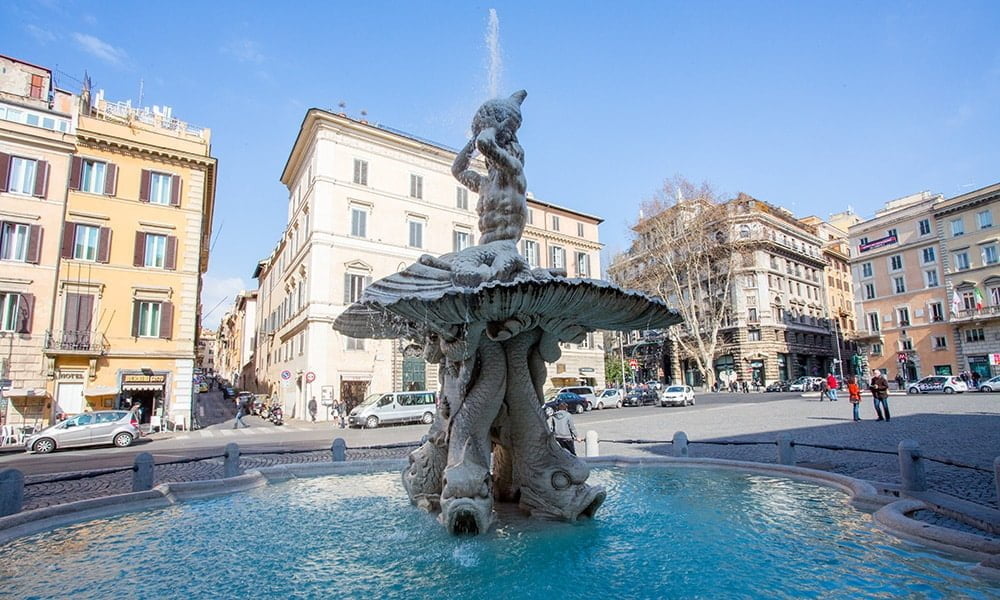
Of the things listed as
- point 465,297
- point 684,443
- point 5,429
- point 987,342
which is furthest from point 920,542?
point 987,342

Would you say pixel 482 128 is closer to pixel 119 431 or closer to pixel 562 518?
pixel 562 518

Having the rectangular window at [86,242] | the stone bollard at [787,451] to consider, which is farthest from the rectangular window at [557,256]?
the stone bollard at [787,451]

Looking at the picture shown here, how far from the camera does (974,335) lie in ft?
148

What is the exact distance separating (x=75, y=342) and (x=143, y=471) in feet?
68.7

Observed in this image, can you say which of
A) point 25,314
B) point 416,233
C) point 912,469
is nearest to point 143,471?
point 912,469

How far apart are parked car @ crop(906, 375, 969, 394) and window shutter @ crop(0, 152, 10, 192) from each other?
5151cm

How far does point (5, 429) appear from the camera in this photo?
1828cm

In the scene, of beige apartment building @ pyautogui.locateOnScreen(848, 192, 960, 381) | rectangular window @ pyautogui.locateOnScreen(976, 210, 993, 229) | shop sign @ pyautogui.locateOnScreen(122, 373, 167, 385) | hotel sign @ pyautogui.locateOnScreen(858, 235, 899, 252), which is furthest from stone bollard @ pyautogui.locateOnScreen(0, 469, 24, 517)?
hotel sign @ pyautogui.locateOnScreen(858, 235, 899, 252)

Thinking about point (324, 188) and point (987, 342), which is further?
point (987, 342)

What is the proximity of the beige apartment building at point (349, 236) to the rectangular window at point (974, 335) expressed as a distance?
122 feet

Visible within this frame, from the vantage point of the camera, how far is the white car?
31.8m

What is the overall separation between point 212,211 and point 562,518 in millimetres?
38490

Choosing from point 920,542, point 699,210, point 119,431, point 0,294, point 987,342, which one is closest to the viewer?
point 920,542

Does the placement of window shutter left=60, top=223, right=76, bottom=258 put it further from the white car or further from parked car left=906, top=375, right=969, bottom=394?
parked car left=906, top=375, right=969, bottom=394
